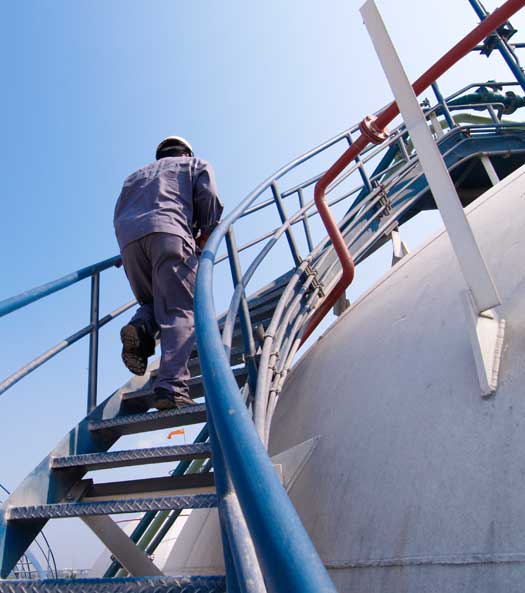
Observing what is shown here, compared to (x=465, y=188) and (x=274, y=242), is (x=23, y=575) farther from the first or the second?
(x=465, y=188)

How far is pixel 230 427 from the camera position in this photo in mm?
1102

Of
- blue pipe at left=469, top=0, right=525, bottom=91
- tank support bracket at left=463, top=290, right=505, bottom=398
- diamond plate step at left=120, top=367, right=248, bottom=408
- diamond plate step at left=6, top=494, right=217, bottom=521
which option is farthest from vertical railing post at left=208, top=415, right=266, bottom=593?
blue pipe at left=469, top=0, right=525, bottom=91

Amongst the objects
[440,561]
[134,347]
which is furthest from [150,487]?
[440,561]

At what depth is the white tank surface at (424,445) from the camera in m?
1.36

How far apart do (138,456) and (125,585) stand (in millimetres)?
795

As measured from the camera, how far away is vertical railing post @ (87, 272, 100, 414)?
3.18 metres

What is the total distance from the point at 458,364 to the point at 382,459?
1.51ft

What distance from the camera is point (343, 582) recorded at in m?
1.67

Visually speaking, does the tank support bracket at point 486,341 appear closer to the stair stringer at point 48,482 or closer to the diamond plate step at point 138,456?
the diamond plate step at point 138,456

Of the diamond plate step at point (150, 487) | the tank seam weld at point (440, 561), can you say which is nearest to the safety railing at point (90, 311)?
the diamond plate step at point (150, 487)

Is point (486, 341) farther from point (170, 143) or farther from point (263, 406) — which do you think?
point (170, 143)

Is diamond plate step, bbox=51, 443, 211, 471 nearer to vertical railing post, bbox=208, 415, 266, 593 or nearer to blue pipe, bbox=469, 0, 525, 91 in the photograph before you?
vertical railing post, bbox=208, 415, 266, 593

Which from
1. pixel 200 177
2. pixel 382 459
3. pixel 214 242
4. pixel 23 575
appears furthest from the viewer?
pixel 23 575

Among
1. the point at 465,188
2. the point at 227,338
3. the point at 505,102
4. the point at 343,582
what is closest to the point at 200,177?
the point at 227,338
